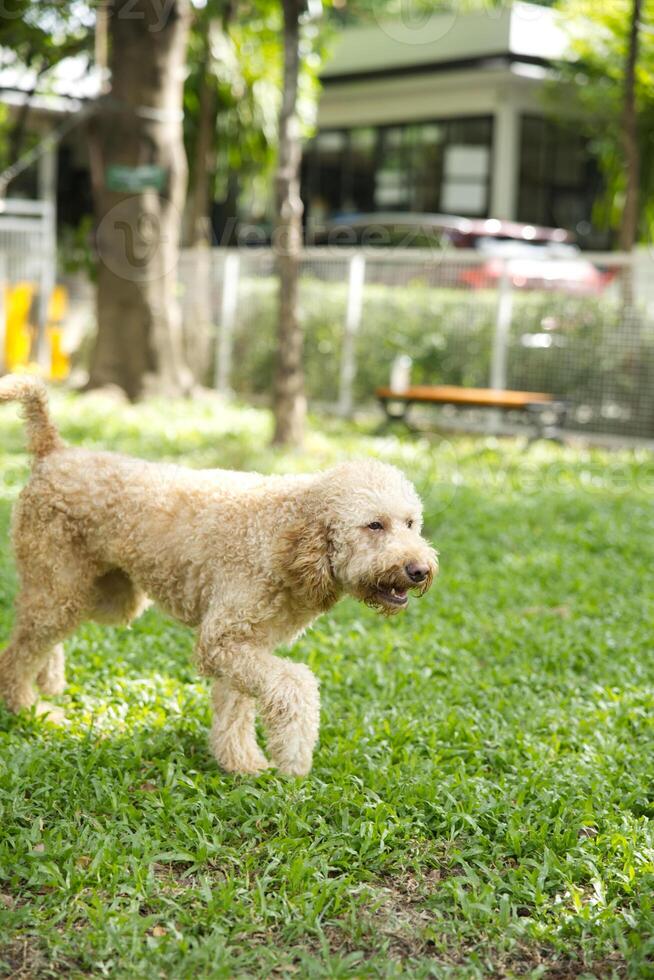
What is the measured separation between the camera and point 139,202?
12414 millimetres

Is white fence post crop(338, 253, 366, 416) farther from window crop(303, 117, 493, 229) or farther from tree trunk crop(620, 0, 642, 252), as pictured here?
window crop(303, 117, 493, 229)

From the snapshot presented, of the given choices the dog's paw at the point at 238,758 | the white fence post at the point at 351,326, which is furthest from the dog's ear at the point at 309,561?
the white fence post at the point at 351,326

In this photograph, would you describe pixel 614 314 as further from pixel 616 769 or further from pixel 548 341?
pixel 616 769

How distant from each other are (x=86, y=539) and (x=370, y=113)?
2106 cm

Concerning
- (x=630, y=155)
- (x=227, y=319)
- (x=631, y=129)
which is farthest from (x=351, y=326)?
(x=631, y=129)

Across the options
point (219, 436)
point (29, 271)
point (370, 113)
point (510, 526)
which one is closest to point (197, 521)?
point (510, 526)

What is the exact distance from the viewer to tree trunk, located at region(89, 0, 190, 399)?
479 inches

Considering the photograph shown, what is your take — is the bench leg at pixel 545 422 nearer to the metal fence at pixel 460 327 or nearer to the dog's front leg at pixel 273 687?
the metal fence at pixel 460 327

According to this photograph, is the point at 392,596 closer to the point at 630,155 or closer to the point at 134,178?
the point at 134,178

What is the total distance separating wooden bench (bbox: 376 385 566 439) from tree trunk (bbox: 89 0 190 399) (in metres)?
2.73

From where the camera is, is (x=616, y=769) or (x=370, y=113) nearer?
(x=616, y=769)

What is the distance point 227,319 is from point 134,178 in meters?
2.39

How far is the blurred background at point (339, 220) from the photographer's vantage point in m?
11.1

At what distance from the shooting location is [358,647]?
544 cm
